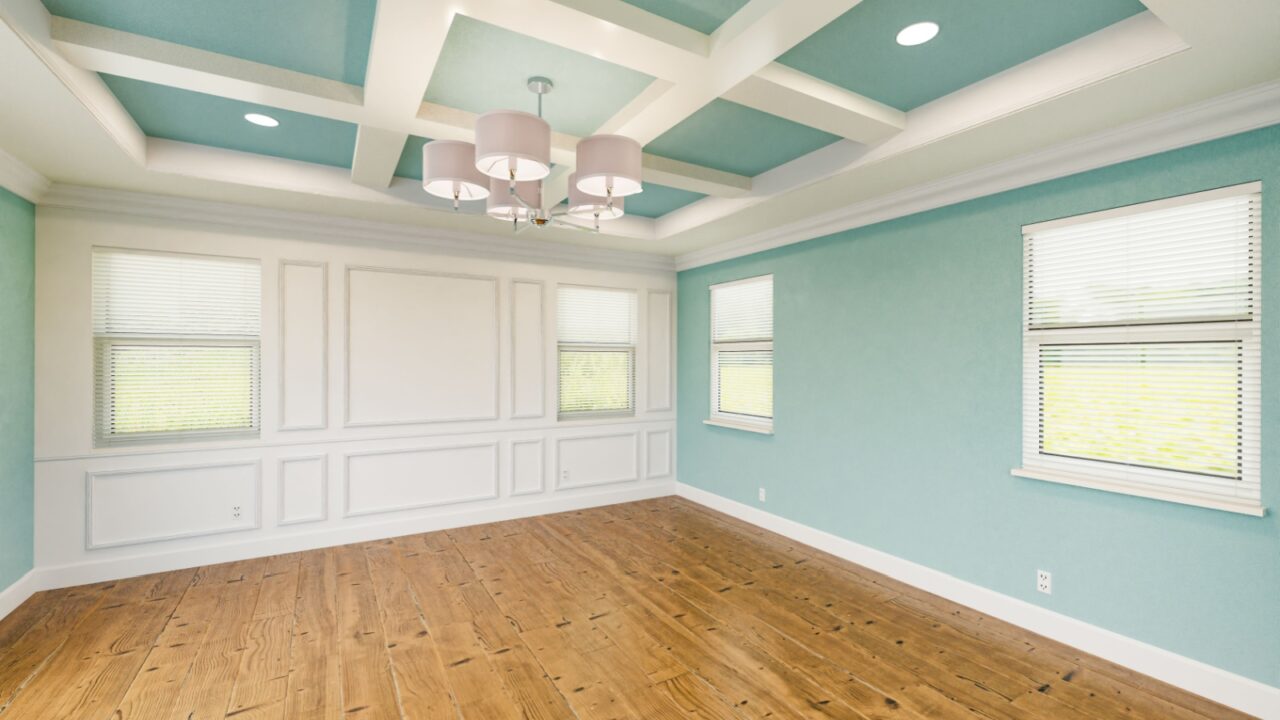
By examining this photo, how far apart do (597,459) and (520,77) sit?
3.74 metres

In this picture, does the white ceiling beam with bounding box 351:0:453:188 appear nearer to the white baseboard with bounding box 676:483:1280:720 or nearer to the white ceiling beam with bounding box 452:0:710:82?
the white ceiling beam with bounding box 452:0:710:82

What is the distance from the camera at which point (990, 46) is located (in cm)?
234

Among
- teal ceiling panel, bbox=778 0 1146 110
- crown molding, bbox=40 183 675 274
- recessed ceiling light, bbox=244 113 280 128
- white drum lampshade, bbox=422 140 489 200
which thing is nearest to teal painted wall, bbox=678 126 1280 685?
teal ceiling panel, bbox=778 0 1146 110

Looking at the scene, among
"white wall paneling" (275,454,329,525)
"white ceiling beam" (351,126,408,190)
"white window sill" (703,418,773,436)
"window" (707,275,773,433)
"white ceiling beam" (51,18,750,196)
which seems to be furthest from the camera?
"window" (707,275,773,433)

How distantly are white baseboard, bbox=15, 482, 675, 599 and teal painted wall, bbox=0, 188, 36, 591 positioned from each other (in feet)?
0.62

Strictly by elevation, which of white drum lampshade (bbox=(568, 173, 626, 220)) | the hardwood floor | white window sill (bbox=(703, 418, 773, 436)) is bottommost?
→ the hardwood floor

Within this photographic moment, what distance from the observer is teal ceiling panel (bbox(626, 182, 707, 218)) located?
429 cm

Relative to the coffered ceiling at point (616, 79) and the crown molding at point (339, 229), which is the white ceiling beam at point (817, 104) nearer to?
the coffered ceiling at point (616, 79)

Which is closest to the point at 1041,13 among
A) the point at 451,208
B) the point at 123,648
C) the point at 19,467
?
the point at 451,208

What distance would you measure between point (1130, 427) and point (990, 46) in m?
1.90

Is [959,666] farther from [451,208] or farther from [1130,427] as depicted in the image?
[451,208]

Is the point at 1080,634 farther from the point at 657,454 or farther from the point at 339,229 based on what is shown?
the point at 339,229

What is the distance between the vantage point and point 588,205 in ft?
8.92

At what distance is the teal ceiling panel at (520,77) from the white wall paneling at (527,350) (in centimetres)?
228
